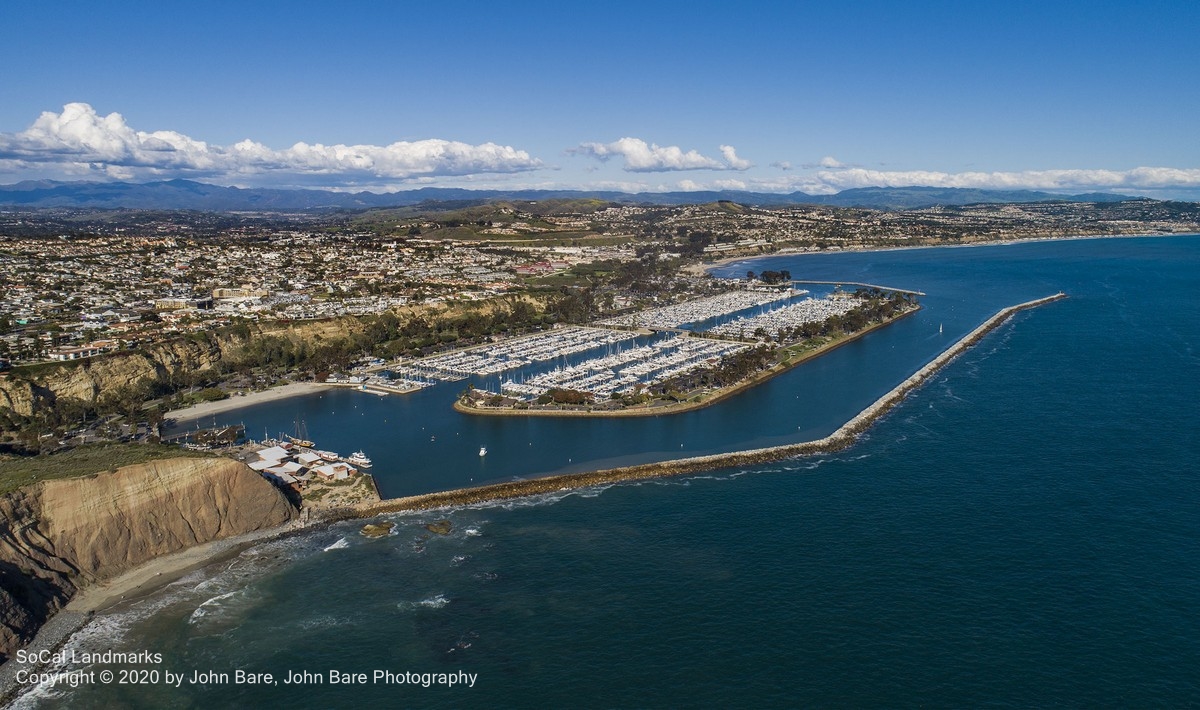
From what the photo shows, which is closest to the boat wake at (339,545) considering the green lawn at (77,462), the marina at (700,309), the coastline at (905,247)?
the green lawn at (77,462)

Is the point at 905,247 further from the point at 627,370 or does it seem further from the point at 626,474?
the point at 626,474

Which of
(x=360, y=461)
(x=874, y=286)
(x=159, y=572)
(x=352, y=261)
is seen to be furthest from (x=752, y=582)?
(x=352, y=261)

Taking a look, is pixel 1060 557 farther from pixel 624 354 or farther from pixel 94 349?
pixel 94 349

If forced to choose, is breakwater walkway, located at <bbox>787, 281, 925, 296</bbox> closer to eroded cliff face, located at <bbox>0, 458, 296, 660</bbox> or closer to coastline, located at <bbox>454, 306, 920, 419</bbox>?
coastline, located at <bbox>454, 306, 920, 419</bbox>

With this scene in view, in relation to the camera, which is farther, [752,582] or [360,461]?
[360,461]

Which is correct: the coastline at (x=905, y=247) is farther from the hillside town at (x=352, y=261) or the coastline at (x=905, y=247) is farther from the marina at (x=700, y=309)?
the marina at (x=700, y=309)
